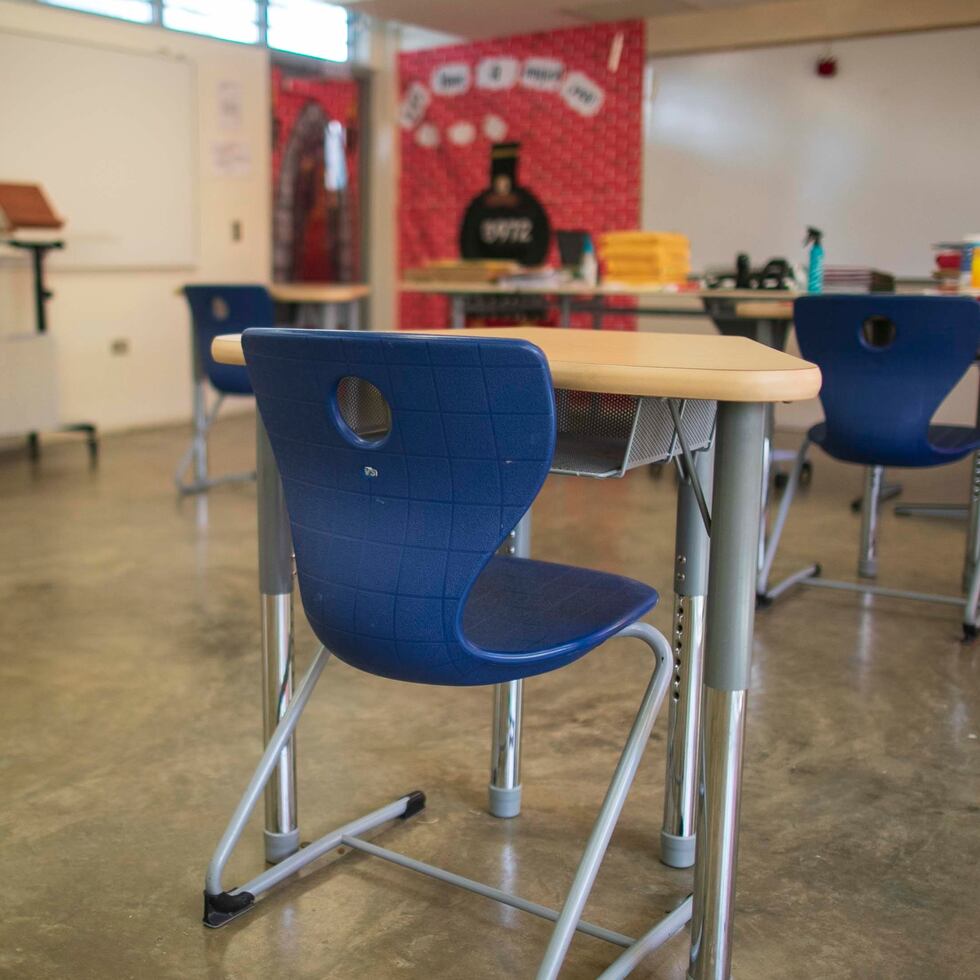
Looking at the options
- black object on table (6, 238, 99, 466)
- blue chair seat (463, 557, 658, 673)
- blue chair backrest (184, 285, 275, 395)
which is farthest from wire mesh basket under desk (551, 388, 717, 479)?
black object on table (6, 238, 99, 466)

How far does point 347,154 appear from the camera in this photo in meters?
8.66

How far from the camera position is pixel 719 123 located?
744 cm

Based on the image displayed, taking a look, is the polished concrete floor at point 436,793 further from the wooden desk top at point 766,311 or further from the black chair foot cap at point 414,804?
the wooden desk top at point 766,311

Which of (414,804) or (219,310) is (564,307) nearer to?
(219,310)

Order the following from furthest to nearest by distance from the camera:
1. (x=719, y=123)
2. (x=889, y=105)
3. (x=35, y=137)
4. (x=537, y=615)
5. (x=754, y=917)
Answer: (x=719, y=123) < (x=889, y=105) < (x=35, y=137) < (x=754, y=917) < (x=537, y=615)

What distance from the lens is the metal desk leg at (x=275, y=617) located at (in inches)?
71.4

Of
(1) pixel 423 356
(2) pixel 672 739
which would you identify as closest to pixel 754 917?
(2) pixel 672 739

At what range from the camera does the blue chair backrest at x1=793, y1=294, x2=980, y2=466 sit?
9.84 ft

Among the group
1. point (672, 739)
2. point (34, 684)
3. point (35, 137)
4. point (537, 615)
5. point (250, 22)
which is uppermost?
point (250, 22)

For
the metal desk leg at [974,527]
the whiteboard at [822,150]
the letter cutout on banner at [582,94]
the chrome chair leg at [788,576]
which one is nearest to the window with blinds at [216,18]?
the letter cutout on banner at [582,94]

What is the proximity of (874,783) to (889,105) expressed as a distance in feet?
18.1

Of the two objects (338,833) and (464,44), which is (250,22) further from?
(338,833)

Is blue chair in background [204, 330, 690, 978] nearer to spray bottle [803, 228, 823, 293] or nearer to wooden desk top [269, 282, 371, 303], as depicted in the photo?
spray bottle [803, 228, 823, 293]

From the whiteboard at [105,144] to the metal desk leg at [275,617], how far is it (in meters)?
5.06
